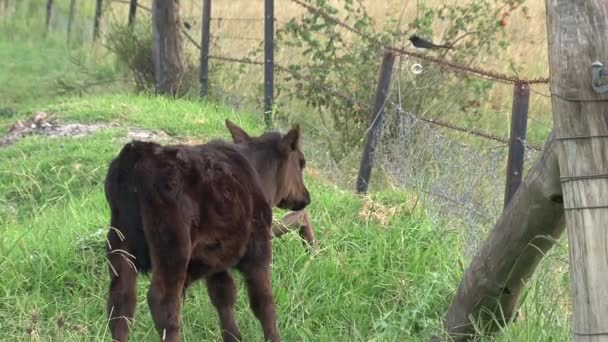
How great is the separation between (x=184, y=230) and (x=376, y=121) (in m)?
3.29

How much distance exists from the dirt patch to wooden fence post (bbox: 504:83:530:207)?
4.23 metres

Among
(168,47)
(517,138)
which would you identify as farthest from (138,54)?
(517,138)

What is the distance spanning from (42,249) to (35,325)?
3.77 ft

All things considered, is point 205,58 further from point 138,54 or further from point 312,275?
point 312,275

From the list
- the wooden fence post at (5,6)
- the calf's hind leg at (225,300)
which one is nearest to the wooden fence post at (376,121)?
the calf's hind leg at (225,300)

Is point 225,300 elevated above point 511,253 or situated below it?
below

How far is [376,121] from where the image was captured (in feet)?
24.5

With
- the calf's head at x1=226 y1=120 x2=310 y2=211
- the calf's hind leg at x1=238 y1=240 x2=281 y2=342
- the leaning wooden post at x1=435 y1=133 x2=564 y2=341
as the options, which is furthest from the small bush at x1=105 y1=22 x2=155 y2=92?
the leaning wooden post at x1=435 y1=133 x2=564 y2=341

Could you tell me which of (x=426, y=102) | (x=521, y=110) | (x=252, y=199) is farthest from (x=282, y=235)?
(x=426, y=102)

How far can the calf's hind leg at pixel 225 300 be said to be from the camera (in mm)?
4957

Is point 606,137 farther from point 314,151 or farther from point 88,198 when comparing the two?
point 314,151

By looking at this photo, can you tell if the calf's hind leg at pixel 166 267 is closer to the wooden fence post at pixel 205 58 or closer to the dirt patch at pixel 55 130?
the dirt patch at pixel 55 130

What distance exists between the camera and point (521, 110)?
18.0 feet

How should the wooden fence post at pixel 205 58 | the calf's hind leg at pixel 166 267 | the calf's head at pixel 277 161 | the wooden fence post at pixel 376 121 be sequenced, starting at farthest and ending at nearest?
1. the wooden fence post at pixel 205 58
2. the wooden fence post at pixel 376 121
3. the calf's head at pixel 277 161
4. the calf's hind leg at pixel 166 267
